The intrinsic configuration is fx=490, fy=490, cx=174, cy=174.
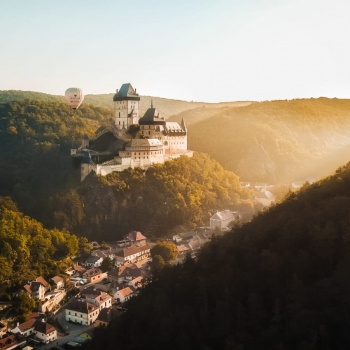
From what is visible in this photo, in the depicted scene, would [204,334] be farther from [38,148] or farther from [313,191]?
[38,148]

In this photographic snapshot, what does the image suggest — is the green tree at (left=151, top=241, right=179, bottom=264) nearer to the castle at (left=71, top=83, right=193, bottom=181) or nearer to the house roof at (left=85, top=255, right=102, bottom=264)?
the house roof at (left=85, top=255, right=102, bottom=264)

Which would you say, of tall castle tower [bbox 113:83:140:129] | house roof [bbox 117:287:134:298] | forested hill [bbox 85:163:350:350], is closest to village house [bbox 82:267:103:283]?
house roof [bbox 117:287:134:298]

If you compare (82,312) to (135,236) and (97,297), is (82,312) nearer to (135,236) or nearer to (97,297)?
(97,297)

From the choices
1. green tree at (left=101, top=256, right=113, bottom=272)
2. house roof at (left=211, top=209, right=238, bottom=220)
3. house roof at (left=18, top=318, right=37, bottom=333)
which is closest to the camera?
house roof at (left=18, top=318, right=37, bottom=333)

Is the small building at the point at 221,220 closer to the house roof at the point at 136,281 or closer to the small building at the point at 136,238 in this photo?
the small building at the point at 136,238

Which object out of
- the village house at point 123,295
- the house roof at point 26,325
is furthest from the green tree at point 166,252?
the house roof at point 26,325

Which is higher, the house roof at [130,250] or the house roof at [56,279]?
the house roof at [130,250]

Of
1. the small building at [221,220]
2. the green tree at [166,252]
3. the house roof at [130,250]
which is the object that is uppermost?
the small building at [221,220]
